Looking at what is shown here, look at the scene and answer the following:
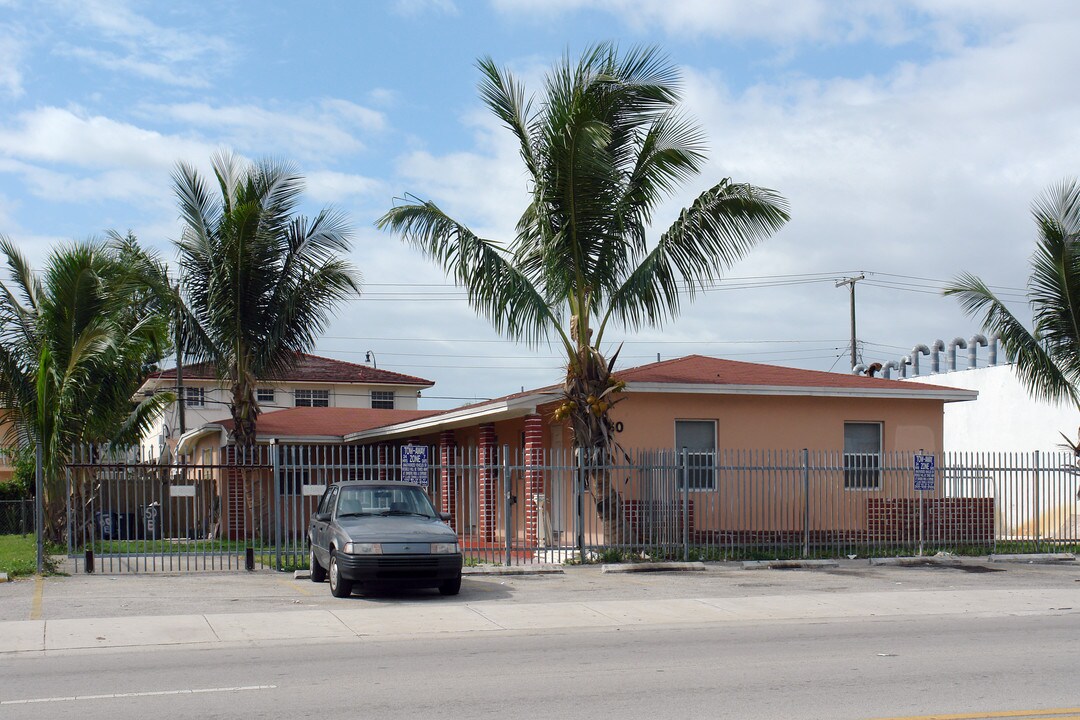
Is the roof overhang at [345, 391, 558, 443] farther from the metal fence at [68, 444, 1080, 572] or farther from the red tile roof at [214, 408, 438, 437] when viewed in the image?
the metal fence at [68, 444, 1080, 572]

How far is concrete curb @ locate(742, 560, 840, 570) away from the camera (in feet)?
64.0

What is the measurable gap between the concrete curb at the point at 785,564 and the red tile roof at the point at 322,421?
10753 mm

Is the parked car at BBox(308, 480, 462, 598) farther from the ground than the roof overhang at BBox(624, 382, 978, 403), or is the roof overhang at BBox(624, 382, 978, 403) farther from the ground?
the roof overhang at BBox(624, 382, 978, 403)

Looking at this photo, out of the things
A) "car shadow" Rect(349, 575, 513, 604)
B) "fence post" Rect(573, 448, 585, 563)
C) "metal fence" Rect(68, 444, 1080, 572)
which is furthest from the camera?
"metal fence" Rect(68, 444, 1080, 572)

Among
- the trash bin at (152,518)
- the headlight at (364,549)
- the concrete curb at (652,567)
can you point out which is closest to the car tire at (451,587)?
the headlight at (364,549)

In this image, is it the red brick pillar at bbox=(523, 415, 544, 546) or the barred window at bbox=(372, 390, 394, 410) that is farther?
the barred window at bbox=(372, 390, 394, 410)

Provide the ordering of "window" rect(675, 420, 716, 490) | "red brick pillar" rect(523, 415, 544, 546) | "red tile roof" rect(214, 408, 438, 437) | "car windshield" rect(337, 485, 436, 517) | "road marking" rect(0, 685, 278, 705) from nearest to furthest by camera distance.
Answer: "road marking" rect(0, 685, 278, 705)
"car windshield" rect(337, 485, 436, 517)
"red brick pillar" rect(523, 415, 544, 546)
"window" rect(675, 420, 716, 490)
"red tile roof" rect(214, 408, 438, 437)

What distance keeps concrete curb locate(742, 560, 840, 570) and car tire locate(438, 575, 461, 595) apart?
20.6ft

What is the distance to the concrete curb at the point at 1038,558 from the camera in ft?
70.1

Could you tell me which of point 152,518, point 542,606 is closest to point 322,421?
point 152,518

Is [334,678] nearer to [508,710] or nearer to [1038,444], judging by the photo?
[508,710]

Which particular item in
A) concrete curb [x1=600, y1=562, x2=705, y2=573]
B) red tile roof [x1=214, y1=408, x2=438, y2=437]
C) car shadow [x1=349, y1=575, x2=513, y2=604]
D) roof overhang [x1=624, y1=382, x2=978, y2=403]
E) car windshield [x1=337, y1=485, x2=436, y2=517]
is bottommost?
concrete curb [x1=600, y1=562, x2=705, y2=573]

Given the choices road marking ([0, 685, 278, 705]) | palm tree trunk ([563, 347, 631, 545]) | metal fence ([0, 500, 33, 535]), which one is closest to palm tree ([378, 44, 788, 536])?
palm tree trunk ([563, 347, 631, 545])

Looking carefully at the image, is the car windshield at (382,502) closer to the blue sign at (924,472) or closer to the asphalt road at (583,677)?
the asphalt road at (583,677)
